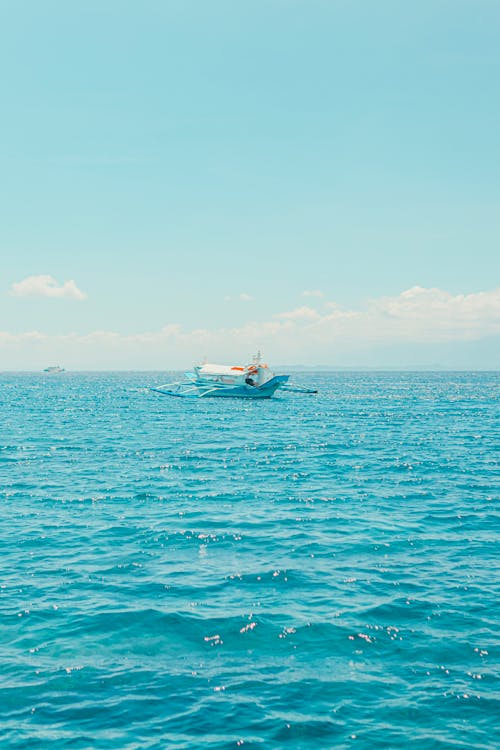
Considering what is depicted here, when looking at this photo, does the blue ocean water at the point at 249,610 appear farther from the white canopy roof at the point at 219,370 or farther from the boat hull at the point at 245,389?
the white canopy roof at the point at 219,370

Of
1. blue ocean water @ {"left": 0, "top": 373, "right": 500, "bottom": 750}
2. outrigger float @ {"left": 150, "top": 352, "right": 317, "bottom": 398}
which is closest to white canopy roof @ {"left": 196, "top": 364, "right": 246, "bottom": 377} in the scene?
outrigger float @ {"left": 150, "top": 352, "right": 317, "bottom": 398}

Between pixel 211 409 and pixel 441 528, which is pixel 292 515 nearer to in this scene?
pixel 441 528

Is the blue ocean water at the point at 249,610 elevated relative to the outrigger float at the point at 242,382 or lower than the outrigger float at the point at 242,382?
lower

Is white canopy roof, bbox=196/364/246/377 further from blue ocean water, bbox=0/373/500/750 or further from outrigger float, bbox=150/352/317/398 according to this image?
blue ocean water, bbox=0/373/500/750

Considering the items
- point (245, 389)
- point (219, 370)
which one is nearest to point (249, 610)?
point (245, 389)

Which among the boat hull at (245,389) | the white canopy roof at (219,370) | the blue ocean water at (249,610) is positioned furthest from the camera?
the white canopy roof at (219,370)

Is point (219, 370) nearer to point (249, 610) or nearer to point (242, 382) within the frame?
point (242, 382)

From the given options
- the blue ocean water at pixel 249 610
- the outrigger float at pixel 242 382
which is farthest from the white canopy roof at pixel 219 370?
the blue ocean water at pixel 249 610

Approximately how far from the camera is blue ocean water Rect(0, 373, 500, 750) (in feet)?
36.0

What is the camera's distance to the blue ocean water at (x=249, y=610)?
10984 millimetres

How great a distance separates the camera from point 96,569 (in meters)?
19.3

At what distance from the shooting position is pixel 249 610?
15.9m

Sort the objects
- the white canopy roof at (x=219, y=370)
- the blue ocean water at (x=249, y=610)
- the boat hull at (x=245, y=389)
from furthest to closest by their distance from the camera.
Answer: the white canopy roof at (x=219, y=370) → the boat hull at (x=245, y=389) → the blue ocean water at (x=249, y=610)

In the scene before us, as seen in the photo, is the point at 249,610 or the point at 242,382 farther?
the point at 242,382
